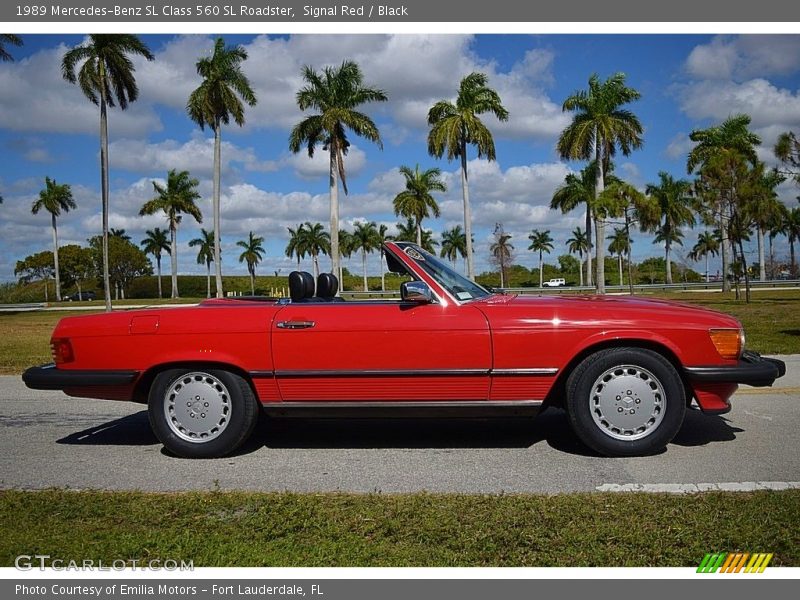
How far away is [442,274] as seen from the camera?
499cm

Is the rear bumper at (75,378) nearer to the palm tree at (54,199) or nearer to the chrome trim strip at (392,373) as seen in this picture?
the chrome trim strip at (392,373)

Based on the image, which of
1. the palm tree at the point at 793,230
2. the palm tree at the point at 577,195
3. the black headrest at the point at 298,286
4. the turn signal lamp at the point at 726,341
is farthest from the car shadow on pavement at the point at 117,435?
the palm tree at the point at 793,230

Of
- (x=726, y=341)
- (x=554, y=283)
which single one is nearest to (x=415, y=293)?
(x=726, y=341)

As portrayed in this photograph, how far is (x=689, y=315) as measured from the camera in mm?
4656

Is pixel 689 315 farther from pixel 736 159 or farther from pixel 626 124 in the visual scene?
pixel 626 124

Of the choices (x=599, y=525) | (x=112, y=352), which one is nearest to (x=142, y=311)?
(x=112, y=352)

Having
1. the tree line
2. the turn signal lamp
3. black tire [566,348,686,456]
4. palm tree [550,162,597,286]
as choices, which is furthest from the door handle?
palm tree [550,162,597,286]

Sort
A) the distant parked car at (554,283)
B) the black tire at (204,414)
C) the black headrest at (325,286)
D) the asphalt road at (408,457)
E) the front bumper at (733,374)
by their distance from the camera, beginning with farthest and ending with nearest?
the distant parked car at (554,283) → the black headrest at (325,286) → the black tire at (204,414) → the front bumper at (733,374) → the asphalt road at (408,457)

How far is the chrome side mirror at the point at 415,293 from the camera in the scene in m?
4.60

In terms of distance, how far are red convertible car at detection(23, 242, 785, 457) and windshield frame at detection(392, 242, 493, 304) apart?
0.03 meters

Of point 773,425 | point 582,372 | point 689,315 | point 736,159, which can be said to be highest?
point 736,159

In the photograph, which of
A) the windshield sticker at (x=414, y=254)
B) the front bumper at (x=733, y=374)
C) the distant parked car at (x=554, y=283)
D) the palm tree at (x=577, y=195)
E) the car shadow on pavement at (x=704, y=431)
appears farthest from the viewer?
the distant parked car at (x=554, y=283)

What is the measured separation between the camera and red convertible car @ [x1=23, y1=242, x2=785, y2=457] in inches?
181

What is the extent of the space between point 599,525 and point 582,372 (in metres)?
1.46
